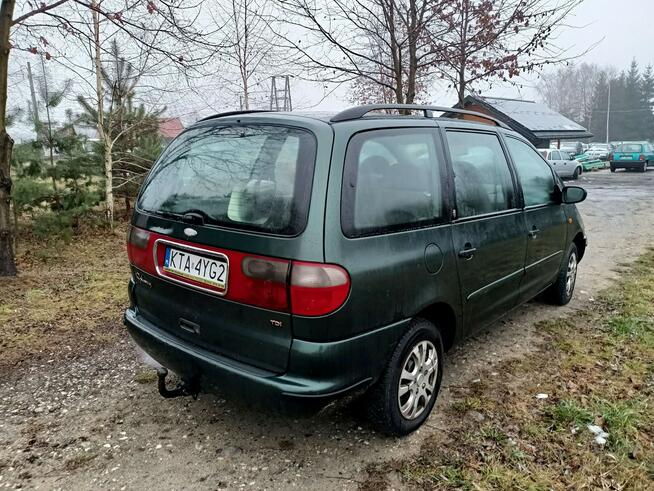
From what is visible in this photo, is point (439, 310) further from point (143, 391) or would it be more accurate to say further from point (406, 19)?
point (406, 19)

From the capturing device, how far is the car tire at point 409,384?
7.89ft

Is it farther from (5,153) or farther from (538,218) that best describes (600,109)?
(5,153)

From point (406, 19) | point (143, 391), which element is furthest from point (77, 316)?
point (406, 19)

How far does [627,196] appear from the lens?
617 inches

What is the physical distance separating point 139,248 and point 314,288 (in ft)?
4.15

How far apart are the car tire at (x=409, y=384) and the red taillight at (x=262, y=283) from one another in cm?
74

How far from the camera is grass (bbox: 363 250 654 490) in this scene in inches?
90.7

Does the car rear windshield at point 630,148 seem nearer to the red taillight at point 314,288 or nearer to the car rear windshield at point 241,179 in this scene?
the car rear windshield at point 241,179

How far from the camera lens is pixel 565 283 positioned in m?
4.70

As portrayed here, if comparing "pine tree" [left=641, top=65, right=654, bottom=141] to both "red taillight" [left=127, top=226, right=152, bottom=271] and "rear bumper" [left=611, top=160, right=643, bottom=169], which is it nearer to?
"rear bumper" [left=611, top=160, right=643, bottom=169]

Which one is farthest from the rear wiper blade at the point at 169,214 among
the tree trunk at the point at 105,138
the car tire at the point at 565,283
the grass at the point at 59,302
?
the tree trunk at the point at 105,138

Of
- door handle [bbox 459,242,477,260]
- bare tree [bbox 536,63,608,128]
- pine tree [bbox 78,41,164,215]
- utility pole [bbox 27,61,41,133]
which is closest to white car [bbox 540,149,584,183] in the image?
pine tree [bbox 78,41,164,215]

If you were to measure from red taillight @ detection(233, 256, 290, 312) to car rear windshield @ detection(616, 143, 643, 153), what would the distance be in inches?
1229

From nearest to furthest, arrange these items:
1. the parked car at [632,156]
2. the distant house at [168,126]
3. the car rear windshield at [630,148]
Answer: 1. the distant house at [168,126]
2. the parked car at [632,156]
3. the car rear windshield at [630,148]
